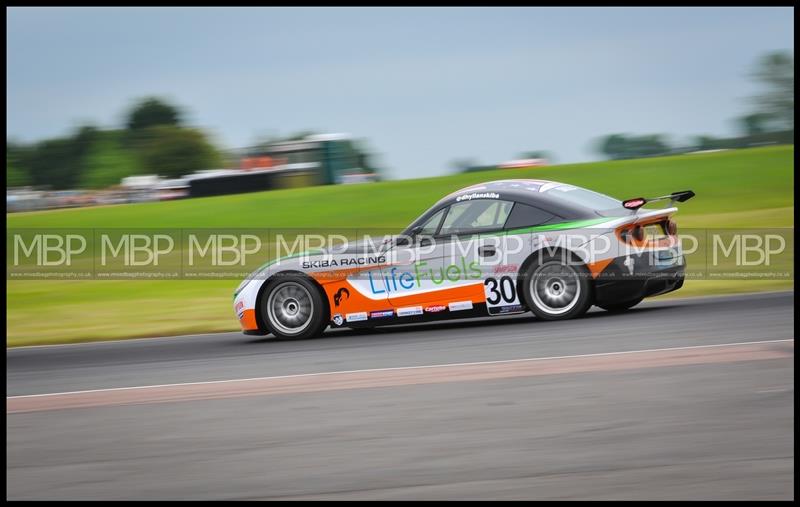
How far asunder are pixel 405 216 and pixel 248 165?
17.6 meters

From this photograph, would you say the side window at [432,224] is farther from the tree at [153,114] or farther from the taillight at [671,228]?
the tree at [153,114]

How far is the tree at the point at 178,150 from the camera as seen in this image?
8941cm

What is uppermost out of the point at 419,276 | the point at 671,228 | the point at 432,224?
the point at 432,224

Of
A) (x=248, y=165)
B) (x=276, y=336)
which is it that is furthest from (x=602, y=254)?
(x=248, y=165)

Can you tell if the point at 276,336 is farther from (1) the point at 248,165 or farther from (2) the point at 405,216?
(1) the point at 248,165

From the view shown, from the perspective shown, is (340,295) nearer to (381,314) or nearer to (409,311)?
(381,314)

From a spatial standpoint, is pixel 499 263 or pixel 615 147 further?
pixel 615 147

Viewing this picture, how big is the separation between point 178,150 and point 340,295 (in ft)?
293

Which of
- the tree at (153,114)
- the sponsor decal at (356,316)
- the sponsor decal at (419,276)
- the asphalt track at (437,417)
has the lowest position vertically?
the asphalt track at (437,417)

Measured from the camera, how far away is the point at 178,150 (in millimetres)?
96250

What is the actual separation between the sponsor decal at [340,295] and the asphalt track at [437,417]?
0.69m

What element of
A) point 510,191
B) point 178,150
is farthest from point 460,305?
point 178,150

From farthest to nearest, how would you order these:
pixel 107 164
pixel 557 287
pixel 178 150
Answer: pixel 178 150, pixel 107 164, pixel 557 287

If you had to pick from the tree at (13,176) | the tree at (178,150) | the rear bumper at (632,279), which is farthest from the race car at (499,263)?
the tree at (178,150)
